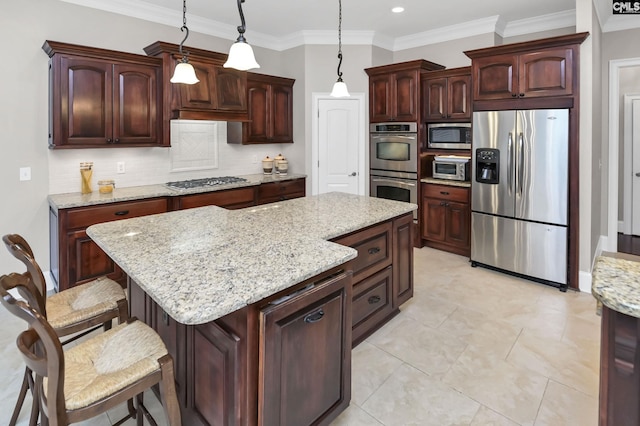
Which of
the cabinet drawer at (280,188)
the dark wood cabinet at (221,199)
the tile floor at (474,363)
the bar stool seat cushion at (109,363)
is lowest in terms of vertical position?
the tile floor at (474,363)

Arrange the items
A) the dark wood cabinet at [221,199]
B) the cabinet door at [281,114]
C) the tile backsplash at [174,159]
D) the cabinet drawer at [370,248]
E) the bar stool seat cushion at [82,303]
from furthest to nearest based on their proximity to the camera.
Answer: the cabinet door at [281,114]
the dark wood cabinet at [221,199]
the tile backsplash at [174,159]
the cabinet drawer at [370,248]
the bar stool seat cushion at [82,303]

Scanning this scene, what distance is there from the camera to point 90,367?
1.50 m

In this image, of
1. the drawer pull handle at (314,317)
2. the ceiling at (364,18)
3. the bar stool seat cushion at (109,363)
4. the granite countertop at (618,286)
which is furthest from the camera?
the ceiling at (364,18)

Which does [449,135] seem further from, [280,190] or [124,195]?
[124,195]

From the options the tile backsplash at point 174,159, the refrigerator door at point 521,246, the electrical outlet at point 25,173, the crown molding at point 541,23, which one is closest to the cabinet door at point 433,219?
the refrigerator door at point 521,246

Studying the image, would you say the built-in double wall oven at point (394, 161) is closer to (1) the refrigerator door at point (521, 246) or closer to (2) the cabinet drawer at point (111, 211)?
(1) the refrigerator door at point (521, 246)

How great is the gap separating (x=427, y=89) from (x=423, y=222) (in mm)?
1758

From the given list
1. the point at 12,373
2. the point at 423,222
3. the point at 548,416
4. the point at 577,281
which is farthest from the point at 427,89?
the point at 12,373

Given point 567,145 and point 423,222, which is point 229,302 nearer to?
point 567,145

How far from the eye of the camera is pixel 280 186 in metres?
5.21

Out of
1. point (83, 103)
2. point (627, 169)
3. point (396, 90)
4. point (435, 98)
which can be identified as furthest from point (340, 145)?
point (627, 169)

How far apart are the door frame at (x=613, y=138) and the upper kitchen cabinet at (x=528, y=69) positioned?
1422 millimetres

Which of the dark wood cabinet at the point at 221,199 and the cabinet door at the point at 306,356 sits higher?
the dark wood cabinet at the point at 221,199

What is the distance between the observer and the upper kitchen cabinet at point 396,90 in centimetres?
501
